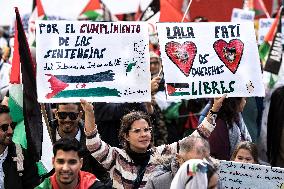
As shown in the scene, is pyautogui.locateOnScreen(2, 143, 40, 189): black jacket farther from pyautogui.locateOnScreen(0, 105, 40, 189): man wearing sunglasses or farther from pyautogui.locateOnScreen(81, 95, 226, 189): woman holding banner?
pyautogui.locateOnScreen(81, 95, 226, 189): woman holding banner

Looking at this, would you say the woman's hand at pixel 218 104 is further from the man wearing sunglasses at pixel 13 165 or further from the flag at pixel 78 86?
the man wearing sunglasses at pixel 13 165

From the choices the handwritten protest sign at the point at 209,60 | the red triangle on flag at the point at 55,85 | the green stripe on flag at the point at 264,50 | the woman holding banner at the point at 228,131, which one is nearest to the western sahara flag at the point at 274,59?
the green stripe on flag at the point at 264,50

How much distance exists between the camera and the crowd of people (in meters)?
6.52

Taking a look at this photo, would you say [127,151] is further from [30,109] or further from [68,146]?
[30,109]

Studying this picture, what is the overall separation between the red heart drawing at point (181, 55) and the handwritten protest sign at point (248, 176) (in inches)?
43.0

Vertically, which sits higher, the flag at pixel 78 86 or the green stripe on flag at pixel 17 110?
the flag at pixel 78 86

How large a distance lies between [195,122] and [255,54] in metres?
2.77

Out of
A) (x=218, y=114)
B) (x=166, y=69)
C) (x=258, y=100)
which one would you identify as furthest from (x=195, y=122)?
(x=166, y=69)

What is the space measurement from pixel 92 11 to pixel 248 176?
7236 mm

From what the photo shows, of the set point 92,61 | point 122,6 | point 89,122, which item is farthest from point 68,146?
point 122,6

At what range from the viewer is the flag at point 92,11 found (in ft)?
43.4

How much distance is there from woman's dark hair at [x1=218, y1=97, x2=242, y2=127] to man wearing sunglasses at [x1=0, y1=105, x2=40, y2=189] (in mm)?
1964

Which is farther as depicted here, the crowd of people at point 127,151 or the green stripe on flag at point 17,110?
the green stripe on flag at point 17,110

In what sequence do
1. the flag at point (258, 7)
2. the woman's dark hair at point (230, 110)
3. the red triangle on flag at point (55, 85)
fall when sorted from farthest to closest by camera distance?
the flag at point (258, 7) → the woman's dark hair at point (230, 110) → the red triangle on flag at point (55, 85)
